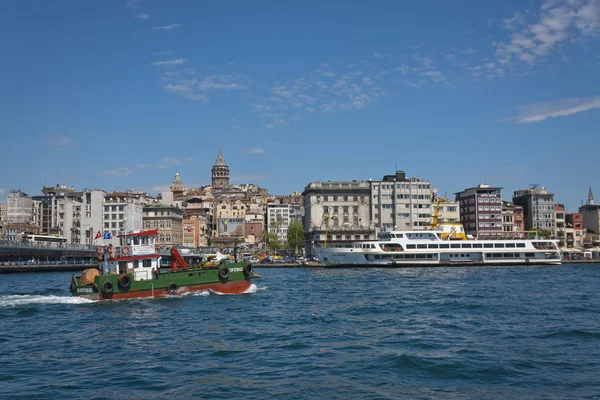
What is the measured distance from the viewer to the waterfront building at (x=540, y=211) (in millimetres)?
129750

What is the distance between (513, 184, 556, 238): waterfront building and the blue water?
320 feet

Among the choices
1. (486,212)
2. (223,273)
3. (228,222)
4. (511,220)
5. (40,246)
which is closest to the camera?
(223,273)

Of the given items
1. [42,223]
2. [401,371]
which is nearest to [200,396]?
[401,371]

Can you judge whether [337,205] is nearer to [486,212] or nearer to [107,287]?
[486,212]

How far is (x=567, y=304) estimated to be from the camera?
1372 inches

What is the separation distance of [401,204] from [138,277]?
3202 inches

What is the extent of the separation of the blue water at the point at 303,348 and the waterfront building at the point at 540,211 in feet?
320

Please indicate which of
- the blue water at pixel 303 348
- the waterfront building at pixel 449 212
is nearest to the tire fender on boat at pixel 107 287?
the blue water at pixel 303 348

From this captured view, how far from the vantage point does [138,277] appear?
3953 cm

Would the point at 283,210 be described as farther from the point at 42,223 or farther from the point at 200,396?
the point at 200,396

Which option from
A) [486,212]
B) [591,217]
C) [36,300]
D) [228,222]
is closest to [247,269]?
[36,300]

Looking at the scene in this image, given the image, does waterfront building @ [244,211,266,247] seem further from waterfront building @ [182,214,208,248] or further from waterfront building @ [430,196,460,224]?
waterfront building @ [430,196,460,224]

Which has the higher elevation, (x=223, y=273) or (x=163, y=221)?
(x=163, y=221)

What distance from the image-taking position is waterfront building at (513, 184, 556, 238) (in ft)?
426
